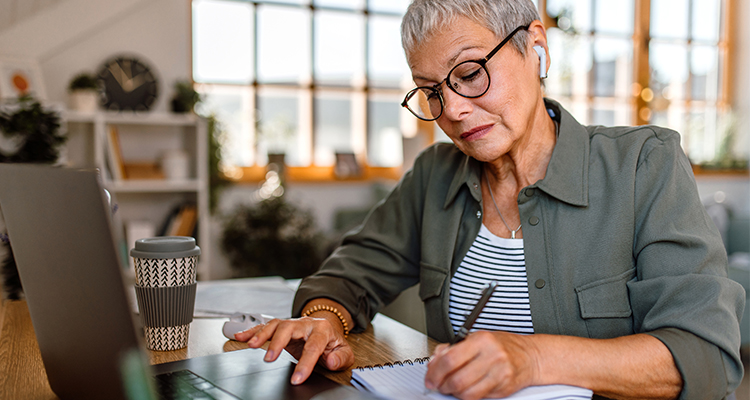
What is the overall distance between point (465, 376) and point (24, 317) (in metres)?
0.96

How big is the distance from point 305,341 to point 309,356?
76 millimetres

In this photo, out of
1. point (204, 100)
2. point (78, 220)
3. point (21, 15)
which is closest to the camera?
point (78, 220)

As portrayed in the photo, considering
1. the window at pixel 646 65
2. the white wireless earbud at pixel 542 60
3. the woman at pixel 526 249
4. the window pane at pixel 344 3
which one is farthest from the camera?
the window at pixel 646 65

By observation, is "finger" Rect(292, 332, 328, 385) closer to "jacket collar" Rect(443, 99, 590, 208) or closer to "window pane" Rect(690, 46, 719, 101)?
"jacket collar" Rect(443, 99, 590, 208)

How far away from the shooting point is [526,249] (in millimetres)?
1103

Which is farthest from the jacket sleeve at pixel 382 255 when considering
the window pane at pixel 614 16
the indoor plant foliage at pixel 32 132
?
the window pane at pixel 614 16

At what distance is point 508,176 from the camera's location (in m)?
1.26

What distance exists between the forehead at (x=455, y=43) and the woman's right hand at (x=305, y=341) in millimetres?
507

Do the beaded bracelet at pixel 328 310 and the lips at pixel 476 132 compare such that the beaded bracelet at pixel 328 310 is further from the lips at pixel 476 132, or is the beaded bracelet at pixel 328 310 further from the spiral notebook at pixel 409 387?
the lips at pixel 476 132

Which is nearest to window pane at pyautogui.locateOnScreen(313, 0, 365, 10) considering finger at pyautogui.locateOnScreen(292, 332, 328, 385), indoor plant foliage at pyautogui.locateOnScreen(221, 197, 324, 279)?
indoor plant foliage at pyautogui.locateOnScreen(221, 197, 324, 279)

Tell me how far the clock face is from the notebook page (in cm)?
358

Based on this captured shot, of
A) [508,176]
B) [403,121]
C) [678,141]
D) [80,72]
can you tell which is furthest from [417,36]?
[403,121]

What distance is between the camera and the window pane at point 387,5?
5016mm

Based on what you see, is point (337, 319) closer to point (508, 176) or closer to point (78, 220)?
point (508, 176)
